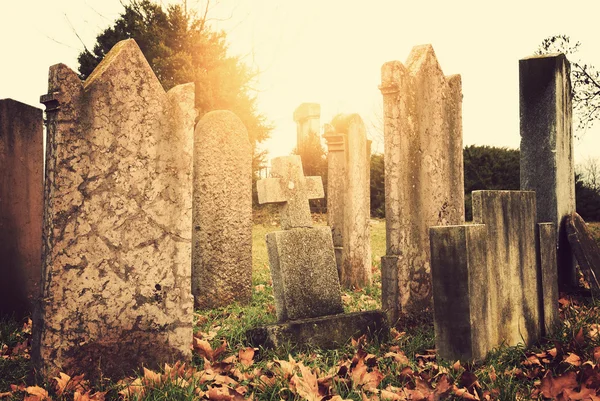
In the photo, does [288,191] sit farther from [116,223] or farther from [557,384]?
[557,384]

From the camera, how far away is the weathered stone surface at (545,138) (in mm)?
5504

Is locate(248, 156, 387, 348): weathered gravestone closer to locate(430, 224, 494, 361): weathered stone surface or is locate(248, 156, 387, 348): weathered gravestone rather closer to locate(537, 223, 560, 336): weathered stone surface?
locate(430, 224, 494, 361): weathered stone surface

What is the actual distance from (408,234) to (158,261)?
2.40m

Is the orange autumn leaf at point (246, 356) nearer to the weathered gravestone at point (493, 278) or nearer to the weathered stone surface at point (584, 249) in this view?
the weathered gravestone at point (493, 278)

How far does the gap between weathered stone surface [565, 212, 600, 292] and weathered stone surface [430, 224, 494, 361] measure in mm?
2494

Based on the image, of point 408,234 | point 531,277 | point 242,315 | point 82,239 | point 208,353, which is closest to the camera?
point 82,239

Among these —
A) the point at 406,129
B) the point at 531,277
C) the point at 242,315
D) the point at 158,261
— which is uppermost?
the point at 406,129

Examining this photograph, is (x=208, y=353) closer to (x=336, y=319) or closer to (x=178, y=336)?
(x=178, y=336)

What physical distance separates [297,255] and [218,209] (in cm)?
180

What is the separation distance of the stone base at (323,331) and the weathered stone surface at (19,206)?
257 centimetres

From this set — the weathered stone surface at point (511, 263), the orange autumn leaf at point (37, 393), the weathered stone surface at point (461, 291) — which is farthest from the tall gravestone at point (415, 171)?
Result: the orange autumn leaf at point (37, 393)

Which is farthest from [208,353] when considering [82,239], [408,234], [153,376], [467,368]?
[408,234]

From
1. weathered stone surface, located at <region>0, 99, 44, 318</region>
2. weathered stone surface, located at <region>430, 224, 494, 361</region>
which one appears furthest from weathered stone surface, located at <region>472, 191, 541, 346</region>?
weathered stone surface, located at <region>0, 99, 44, 318</region>

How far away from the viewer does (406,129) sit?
15.6 ft
